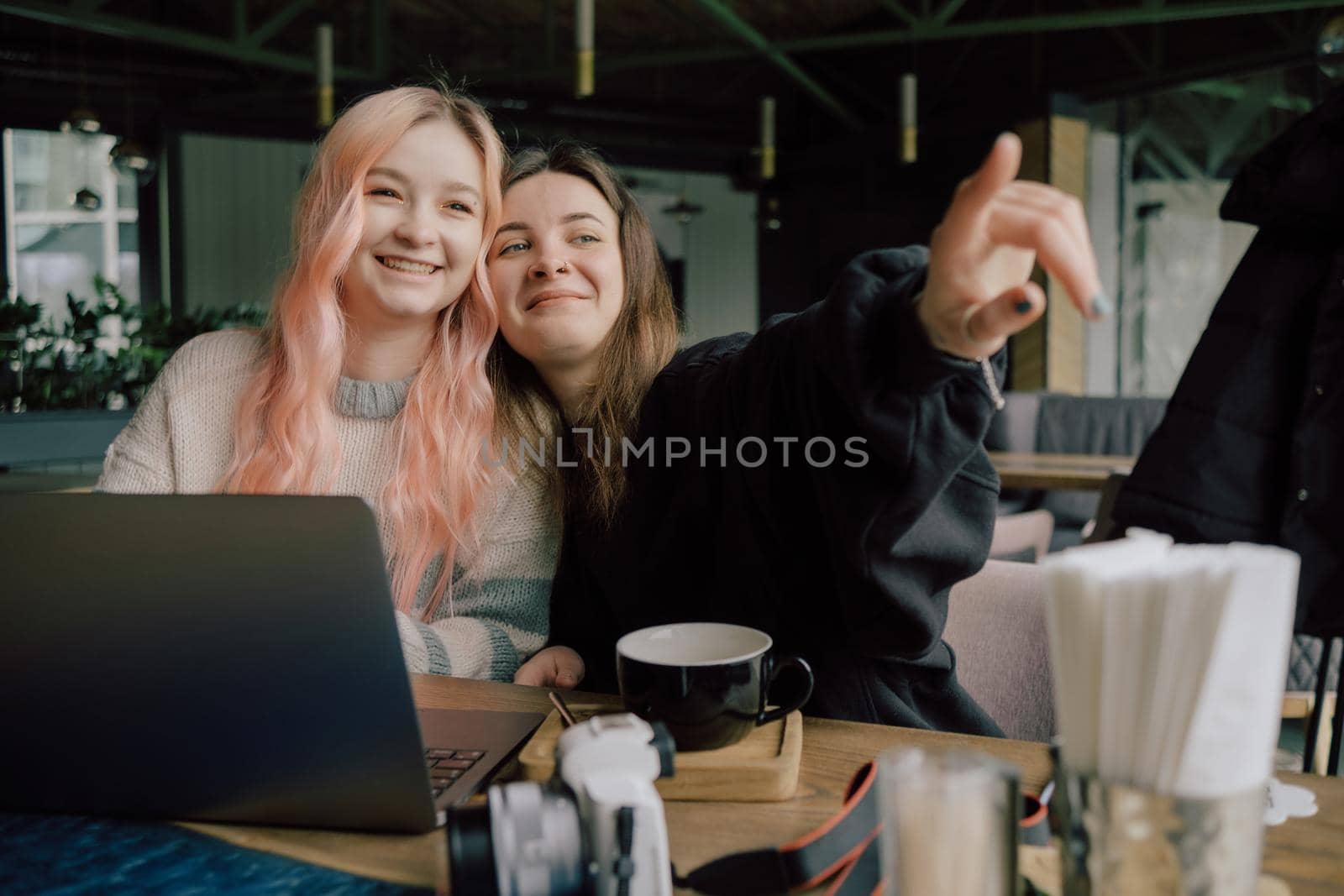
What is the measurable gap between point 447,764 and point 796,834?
296mm

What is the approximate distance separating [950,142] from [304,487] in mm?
7966

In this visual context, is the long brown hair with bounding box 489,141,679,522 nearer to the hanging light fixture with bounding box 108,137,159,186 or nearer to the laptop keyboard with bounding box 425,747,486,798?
the laptop keyboard with bounding box 425,747,486,798

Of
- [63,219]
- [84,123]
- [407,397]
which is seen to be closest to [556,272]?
[407,397]

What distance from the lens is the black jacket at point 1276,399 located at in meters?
1.38

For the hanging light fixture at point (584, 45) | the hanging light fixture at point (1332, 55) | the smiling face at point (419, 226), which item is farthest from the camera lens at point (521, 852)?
the hanging light fixture at point (584, 45)

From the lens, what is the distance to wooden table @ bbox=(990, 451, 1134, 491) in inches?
130

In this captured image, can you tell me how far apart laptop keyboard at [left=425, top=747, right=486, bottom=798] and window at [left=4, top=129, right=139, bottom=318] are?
24.8 ft

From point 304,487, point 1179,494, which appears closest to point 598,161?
point 304,487

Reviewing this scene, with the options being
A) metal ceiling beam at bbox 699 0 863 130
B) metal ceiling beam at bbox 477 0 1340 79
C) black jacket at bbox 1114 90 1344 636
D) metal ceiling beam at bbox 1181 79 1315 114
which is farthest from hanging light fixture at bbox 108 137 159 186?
metal ceiling beam at bbox 1181 79 1315 114

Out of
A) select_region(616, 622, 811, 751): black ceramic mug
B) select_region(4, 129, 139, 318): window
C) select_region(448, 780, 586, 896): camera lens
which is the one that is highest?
select_region(4, 129, 139, 318): window

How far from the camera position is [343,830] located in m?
0.74

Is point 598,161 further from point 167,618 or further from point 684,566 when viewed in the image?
point 167,618

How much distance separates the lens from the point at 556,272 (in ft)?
4.36

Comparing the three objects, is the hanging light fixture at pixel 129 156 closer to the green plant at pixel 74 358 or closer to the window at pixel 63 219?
the window at pixel 63 219
